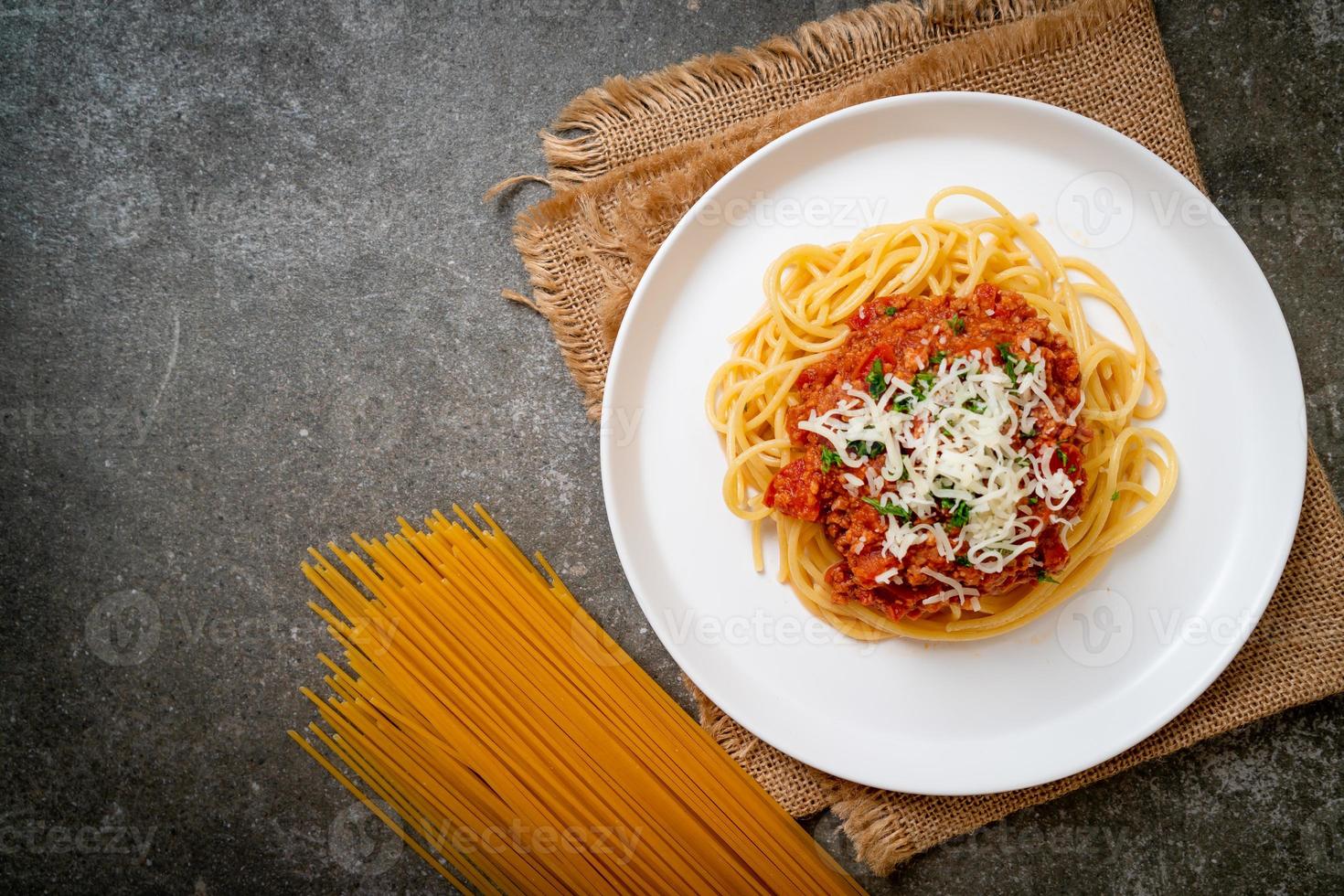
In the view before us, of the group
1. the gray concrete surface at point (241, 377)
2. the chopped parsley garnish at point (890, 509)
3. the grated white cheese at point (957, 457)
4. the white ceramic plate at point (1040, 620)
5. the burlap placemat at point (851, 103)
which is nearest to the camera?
the grated white cheese at point (957, 457)

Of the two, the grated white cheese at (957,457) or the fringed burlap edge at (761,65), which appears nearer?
the grated white cheese at (957,457)

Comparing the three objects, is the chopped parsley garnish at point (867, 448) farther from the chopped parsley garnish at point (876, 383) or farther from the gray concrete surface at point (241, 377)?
the gray concrete surface at point (241, 377)

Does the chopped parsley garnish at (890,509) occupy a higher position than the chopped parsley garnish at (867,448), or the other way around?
the chopped parsley garnish at (867,448)

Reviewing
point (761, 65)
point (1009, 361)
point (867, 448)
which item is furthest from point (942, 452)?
point (761, 65)

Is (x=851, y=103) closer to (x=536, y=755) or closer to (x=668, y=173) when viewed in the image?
(x=668, y=173)

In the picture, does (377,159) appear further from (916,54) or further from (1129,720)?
(1129,720)

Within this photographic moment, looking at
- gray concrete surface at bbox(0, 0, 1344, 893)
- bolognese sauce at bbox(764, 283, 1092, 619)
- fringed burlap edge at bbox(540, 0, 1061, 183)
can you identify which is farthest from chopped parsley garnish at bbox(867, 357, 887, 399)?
fringed burlap edge at bbox(540, 0, 1061, 183)

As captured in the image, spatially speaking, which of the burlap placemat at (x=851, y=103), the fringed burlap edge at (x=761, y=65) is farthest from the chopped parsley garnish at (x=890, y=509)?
the fringed burlap edge at (x=761, y=65)

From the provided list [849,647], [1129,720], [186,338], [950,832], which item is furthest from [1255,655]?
[186,338]
